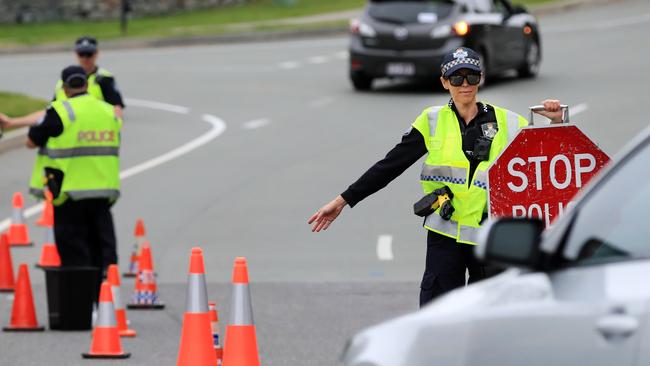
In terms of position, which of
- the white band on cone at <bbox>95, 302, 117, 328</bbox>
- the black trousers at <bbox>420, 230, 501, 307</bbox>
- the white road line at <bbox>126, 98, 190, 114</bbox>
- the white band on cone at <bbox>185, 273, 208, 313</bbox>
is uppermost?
the black trousers at <bbox>420, 230, 501, 307</bbox>

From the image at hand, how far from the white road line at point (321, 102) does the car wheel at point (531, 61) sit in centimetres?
338

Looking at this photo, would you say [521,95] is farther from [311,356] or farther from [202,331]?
[202,331]

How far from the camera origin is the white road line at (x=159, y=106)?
26078 mm

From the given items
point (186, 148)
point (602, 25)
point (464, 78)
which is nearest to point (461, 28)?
point (186, 148)

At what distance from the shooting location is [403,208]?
17656 mm

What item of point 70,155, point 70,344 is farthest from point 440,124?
point 70,155

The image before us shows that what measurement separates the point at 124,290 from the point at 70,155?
5.05 feet

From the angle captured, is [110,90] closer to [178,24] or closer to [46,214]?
[46,214]

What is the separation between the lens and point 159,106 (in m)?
26.6

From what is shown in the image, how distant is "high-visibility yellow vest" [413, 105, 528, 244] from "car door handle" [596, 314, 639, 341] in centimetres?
352

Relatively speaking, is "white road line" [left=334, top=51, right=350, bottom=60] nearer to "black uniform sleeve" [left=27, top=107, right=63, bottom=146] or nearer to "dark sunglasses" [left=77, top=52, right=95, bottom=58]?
"dark sunglasses" [left=77, top=52, right=95, bottom=58]

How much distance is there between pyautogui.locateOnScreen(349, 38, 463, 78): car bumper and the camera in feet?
86.7

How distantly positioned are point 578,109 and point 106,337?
1455 centimetres

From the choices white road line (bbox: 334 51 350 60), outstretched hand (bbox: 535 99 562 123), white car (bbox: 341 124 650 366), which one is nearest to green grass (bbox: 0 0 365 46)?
white road line (bbox: 334 51 350 60)
